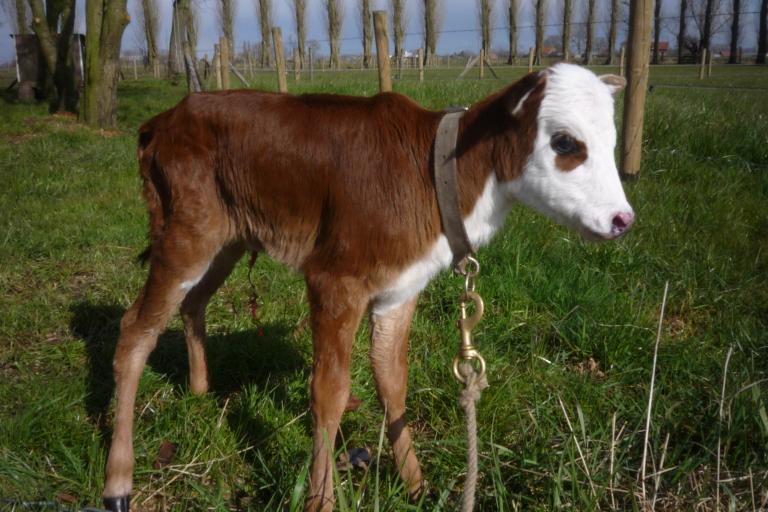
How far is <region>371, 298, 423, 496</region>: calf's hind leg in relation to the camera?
266 centimetres

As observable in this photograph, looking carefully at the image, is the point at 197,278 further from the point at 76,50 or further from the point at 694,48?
the point at 694,48

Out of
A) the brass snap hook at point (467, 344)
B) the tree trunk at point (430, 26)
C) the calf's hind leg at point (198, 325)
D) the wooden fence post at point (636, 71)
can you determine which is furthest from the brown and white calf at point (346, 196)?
the tree trunk at point (430, 26)

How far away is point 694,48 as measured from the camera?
45250mm

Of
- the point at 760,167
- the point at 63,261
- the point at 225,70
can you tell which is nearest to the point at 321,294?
the point at 63,261

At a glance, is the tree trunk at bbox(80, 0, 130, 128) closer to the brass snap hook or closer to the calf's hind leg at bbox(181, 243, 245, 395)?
the calf's hind leg at bbox(181, 243, 245, 395)

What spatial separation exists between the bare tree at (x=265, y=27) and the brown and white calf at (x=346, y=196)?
176ft

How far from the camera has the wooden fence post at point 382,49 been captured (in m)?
7.38

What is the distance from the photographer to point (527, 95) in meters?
2.27

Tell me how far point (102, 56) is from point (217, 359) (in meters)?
10.2

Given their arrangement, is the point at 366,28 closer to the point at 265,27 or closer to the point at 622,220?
the point at 265,27

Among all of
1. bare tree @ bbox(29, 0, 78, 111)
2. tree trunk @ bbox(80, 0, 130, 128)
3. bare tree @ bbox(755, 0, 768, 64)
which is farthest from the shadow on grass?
bare tree @ bbox(755, 0, 768, 64)

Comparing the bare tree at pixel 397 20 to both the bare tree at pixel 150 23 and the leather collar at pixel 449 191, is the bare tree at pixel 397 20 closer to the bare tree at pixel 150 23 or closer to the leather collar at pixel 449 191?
the bare tree at pixel 150 23

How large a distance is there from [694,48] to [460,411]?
1968 inches

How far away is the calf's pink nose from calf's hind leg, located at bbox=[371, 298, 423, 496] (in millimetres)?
913
